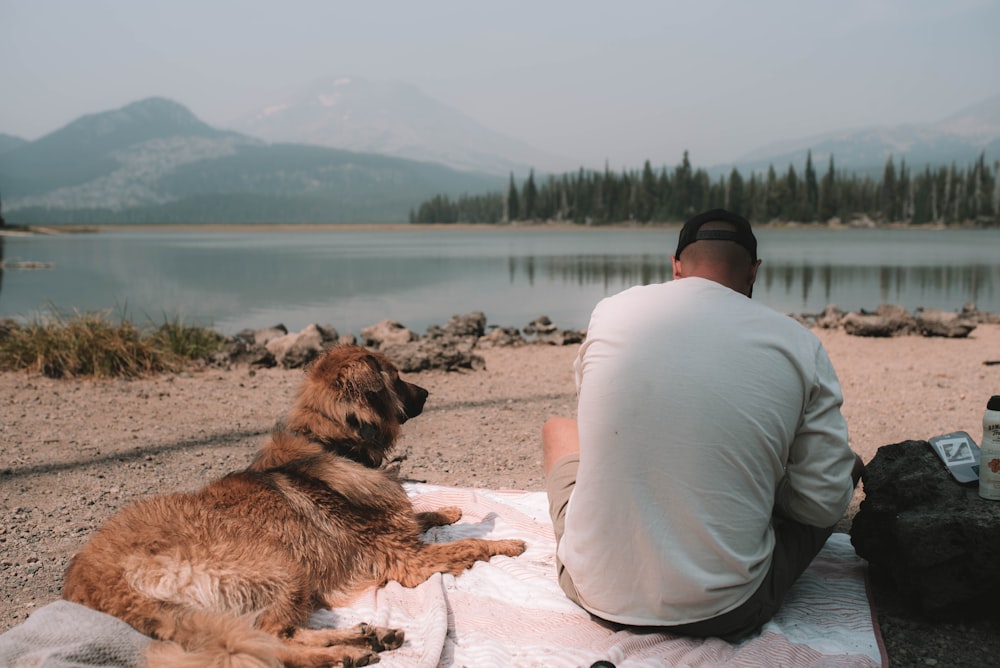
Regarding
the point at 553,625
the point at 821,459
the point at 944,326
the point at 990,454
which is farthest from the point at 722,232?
the point at 944,326

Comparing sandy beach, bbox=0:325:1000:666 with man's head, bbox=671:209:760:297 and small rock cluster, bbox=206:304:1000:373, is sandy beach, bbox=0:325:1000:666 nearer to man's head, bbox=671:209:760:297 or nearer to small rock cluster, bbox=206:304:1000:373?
small rock cluster, bbox=206:304:1000:373

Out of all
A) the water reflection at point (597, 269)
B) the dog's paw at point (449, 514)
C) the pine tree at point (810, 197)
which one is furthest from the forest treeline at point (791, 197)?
the dog's paw at point (449, 514)

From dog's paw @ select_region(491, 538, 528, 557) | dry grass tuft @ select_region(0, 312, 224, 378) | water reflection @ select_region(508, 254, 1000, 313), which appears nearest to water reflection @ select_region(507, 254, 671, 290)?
water reflection @ select_region(508, 254, 1000, 313)

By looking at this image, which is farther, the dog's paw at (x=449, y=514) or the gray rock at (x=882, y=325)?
the gray rock at (x=882, y=325)

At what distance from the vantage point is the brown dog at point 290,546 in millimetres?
2963

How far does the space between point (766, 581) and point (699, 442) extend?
96 centimetres

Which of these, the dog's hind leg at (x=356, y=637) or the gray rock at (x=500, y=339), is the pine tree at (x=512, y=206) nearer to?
the gray rock at (x=500, y=339)

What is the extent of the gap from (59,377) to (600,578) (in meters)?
9.07

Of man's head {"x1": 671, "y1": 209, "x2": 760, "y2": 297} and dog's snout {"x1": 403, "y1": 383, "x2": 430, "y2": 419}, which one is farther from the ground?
man's head {"x1": 671, "y1": 209, "x2": 760, "y2": 297}

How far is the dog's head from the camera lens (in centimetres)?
402

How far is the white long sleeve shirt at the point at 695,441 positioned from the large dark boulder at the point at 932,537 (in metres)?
0.74

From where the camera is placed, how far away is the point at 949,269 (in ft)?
115

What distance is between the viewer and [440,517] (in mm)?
4867

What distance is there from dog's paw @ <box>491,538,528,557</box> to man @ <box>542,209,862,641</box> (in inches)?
46.7
